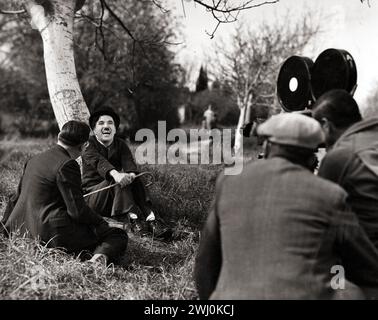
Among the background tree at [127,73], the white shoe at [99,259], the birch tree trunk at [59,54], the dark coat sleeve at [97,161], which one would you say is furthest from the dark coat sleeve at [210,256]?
the background tree at [127,73]

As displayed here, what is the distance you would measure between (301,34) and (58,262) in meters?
21.8

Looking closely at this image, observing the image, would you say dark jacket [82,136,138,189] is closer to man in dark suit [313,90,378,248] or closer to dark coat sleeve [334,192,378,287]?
man in dark suit [313,90,378,248]

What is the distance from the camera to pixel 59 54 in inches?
222

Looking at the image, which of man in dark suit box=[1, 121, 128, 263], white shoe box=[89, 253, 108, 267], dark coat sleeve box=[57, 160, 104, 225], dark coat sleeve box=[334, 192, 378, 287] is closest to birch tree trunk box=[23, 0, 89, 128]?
man in dark suit box=[1, 121, 128, 263]

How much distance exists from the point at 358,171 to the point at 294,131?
2.06 ft

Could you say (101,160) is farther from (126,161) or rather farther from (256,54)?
(256,54)

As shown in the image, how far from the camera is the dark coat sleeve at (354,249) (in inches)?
84.0

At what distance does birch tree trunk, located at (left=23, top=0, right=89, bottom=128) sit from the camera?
5.62 metres

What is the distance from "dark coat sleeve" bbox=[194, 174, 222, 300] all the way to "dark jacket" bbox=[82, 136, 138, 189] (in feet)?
9.05
